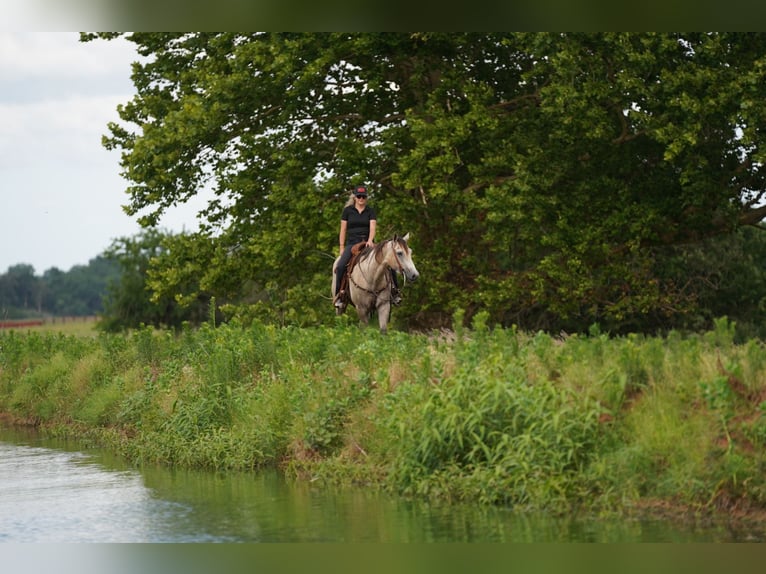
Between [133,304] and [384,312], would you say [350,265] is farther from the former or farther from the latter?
[133,304]

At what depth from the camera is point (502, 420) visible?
39.0ft

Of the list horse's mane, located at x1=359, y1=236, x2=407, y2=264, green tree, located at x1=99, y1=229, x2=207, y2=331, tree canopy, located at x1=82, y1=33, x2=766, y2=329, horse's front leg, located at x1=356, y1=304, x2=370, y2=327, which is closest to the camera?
horse's mane, located at x1=359, y1=236, x2=407, y2=264

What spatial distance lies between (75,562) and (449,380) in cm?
453

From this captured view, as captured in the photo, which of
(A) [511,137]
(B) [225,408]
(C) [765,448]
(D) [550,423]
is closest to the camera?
(C) [765,448]

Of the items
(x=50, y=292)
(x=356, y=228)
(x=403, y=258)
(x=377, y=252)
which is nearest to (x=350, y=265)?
(x=356, y=228)

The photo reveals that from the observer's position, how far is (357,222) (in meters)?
20.3

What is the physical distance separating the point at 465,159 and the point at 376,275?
31.4 ft

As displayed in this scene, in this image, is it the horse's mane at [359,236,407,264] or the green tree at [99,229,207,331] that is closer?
the horse's mane at [359,236,407,264]

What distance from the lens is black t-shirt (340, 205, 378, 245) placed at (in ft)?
66.2

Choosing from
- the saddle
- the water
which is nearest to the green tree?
the saddle

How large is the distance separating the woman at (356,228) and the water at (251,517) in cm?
629

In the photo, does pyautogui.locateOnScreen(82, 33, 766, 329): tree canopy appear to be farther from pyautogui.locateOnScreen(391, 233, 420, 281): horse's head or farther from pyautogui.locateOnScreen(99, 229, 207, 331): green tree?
pyautogui.locateOnScreen(99, 229, 207, 331): green tree

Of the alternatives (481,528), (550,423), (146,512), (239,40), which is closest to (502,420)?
(550,423)

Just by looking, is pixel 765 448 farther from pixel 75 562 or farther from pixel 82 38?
pixel 82 38
